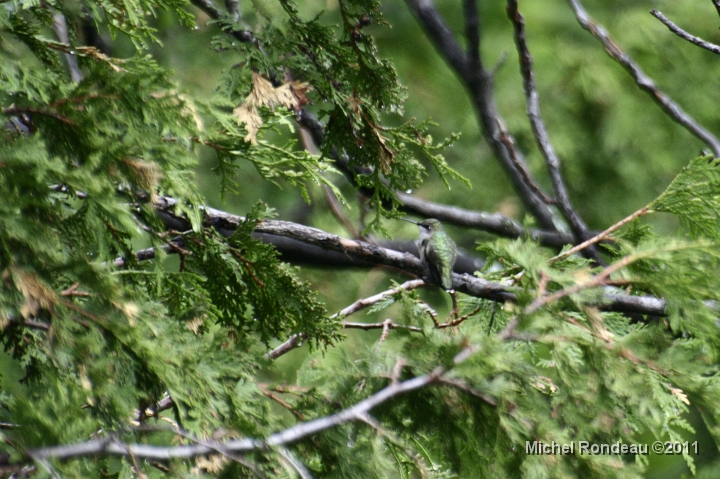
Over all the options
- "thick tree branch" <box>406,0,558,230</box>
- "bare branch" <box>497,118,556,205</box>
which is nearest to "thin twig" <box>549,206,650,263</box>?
"bare branch" <box>497,118,556,205</box>

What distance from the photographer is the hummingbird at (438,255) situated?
3.29 meters

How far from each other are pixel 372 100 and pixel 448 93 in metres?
6.85

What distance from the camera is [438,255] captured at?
356 centimetres

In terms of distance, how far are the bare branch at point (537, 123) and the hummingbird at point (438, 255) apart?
827 mm

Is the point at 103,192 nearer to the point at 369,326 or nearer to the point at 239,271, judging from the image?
the point at 239,271

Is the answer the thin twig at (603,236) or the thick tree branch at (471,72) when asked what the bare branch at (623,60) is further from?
the thin twig at (603,236)

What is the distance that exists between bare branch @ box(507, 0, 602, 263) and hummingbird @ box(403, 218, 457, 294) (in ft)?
2.71

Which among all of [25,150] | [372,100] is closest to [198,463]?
[25,150]

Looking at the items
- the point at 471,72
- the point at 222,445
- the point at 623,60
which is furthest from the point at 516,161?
the point at 222,445

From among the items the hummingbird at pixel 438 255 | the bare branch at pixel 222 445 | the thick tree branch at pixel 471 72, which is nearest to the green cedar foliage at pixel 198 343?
the bare branch at pixel 222 445

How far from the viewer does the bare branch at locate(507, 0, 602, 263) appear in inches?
155

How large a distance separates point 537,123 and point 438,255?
1.30 meters

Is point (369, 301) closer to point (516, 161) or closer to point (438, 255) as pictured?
point (438, 255)

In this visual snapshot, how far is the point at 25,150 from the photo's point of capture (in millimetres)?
1956
